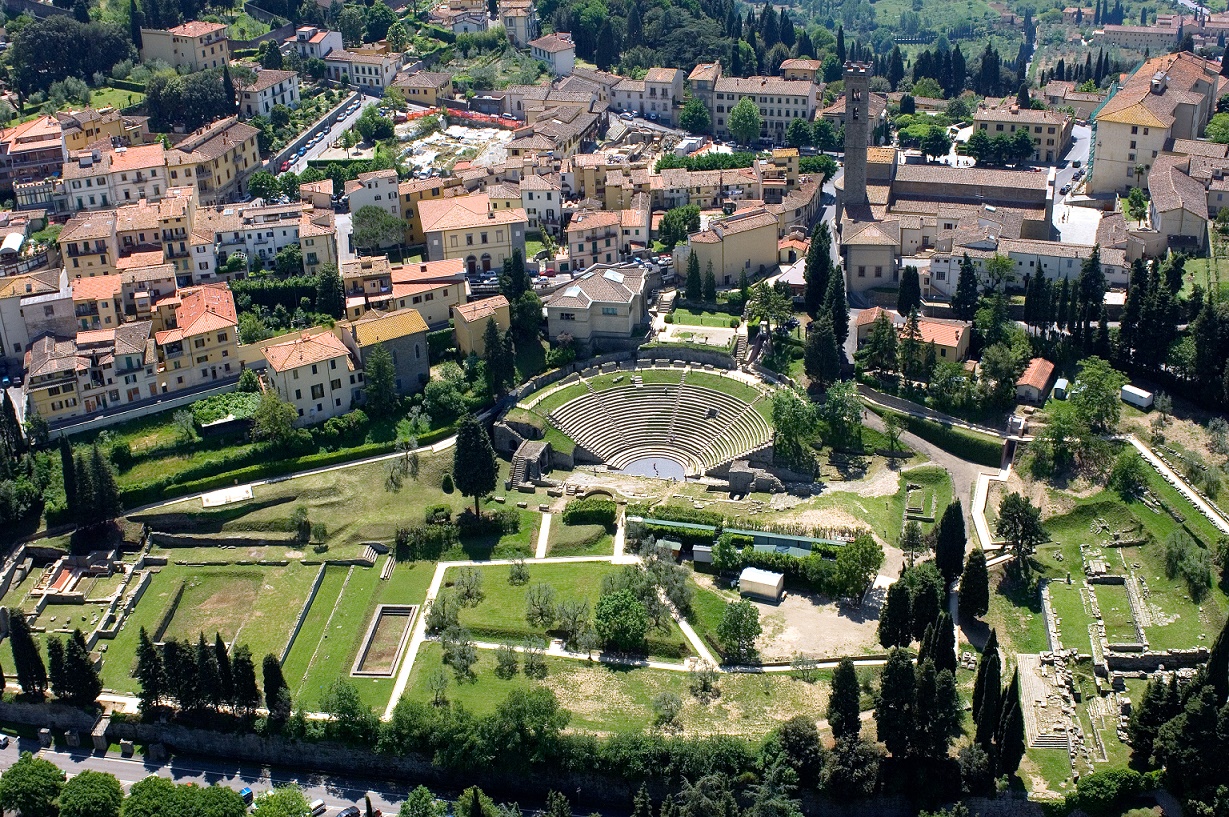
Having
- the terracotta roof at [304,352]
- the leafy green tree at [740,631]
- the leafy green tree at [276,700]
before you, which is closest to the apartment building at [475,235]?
the terracotta roof at [304,352]

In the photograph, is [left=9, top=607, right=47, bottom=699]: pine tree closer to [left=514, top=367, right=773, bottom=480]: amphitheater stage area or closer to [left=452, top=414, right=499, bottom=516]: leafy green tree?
[left=452, top=414, right=499, bottom=516]: leafy green tree

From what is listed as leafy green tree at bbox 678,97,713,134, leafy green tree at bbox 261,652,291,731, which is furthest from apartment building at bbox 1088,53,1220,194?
leafy green tree at bbox 261,652,291,731

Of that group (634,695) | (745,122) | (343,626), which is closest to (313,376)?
(343,626)

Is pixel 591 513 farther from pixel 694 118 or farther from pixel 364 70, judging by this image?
pixel 364 70

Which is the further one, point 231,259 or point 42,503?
point 231,259

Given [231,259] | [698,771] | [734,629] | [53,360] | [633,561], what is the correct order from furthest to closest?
[231,259] → [53,360] → [633,561] → [734,629] → [698,771]

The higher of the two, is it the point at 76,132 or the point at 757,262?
the point at 76,132

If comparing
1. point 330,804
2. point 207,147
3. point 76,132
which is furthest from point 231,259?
point 330,804

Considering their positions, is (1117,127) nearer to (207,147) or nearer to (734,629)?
(734,629)
